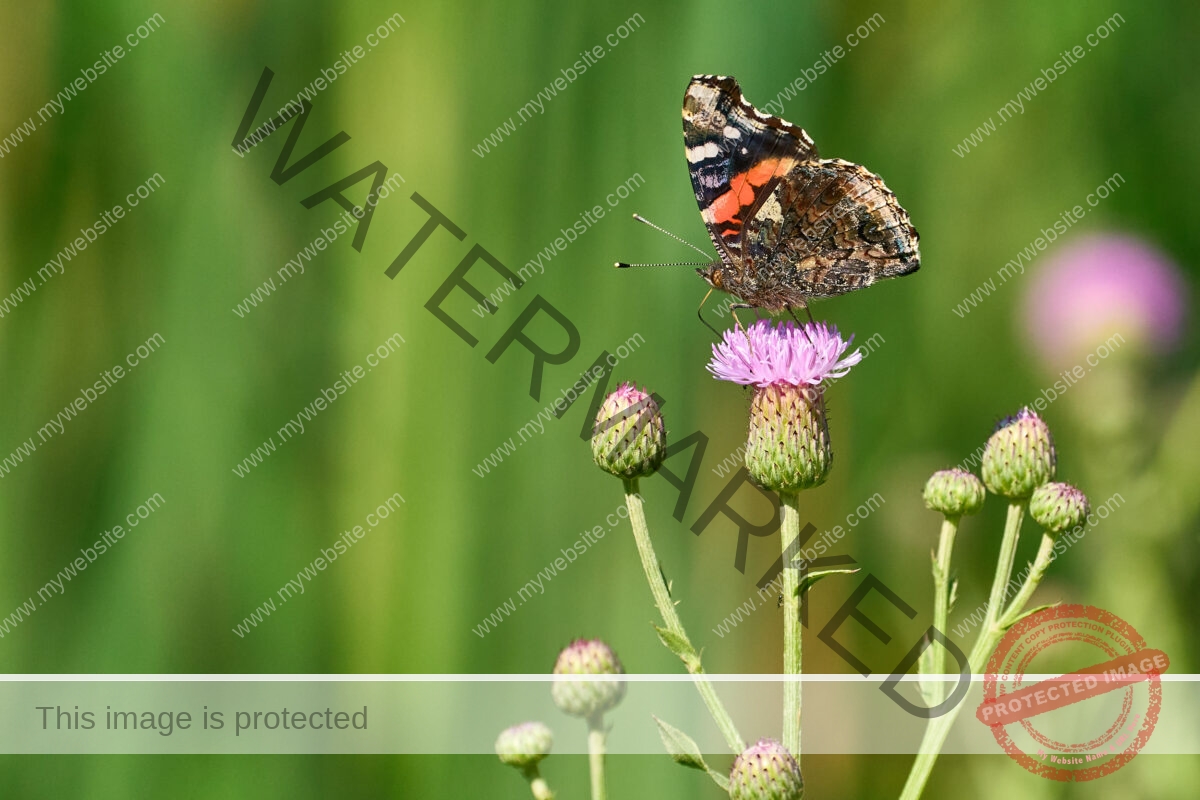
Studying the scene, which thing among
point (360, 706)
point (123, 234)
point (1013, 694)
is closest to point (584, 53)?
point (123, 234)

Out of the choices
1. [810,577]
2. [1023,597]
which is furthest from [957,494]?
[810,577]

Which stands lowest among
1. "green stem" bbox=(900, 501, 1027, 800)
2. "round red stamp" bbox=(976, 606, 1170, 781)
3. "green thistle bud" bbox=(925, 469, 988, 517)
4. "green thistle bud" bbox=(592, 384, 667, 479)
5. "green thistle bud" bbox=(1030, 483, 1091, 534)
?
"round red stamp" bbox=(976, 606, 1170, 781)

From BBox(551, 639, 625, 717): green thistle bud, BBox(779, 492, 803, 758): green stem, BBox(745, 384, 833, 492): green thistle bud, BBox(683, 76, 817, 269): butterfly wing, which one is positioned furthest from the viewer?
BBox(683, 76, 817, 269): butterfly wing

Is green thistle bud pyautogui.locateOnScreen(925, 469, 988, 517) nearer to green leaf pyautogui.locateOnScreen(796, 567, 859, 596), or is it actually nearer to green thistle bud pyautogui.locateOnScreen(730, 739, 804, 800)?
green leaf pyautogui.locateOnScreen(796, 567, 859, 596)

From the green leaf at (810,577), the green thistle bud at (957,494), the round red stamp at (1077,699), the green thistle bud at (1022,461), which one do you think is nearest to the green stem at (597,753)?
the green leaf at (810,577)

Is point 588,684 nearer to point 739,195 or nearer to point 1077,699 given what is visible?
point 1077,699

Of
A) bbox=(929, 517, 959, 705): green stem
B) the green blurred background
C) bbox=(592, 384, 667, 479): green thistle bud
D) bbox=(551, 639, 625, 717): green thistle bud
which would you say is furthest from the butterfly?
bbox=(551, 639, 625, 717): green thistle bud
